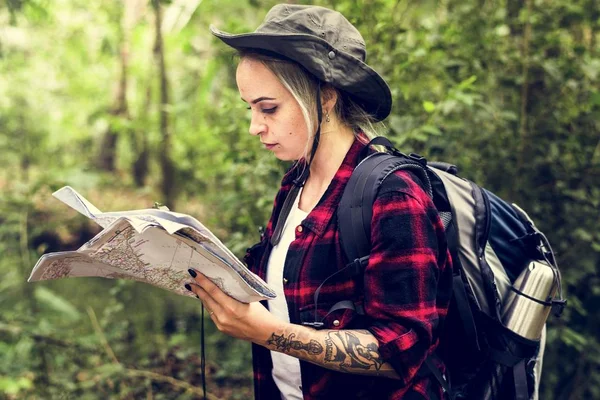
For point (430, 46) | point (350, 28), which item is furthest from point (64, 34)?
point (350, 28)

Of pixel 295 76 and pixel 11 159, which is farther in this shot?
pixel 11 159

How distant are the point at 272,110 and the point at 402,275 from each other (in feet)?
2.08

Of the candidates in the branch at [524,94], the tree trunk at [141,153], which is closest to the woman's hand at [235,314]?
the branch at [524,94]

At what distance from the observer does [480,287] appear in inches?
77.5

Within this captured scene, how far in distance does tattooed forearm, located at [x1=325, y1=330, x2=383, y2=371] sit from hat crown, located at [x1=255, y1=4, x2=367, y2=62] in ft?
2.76

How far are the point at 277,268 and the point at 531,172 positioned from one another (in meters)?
2.51

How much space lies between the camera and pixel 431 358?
1.88 metres

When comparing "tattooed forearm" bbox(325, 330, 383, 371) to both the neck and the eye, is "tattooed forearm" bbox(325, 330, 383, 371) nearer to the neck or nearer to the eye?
the neck

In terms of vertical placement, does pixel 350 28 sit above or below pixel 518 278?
above

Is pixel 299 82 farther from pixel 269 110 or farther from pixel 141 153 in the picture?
pixel 141 153

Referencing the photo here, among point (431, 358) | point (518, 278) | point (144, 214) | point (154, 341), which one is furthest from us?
point (154, 341)

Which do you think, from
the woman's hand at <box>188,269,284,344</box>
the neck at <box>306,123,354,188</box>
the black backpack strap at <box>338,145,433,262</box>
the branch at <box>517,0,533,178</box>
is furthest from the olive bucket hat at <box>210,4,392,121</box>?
the branch at <box>517,0,533,178</box>

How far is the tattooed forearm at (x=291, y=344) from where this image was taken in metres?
1.75

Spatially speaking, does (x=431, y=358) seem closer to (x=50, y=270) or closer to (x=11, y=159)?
(x=50, y=270)
